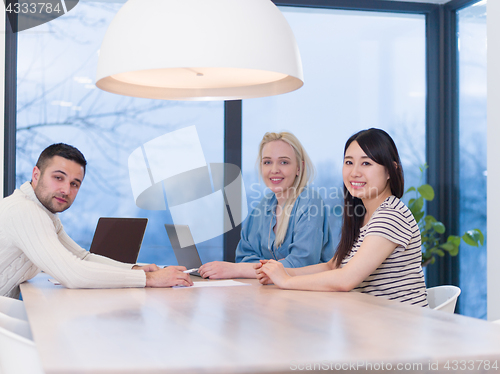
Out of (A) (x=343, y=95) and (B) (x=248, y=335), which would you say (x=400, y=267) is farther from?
(A) (x=343, y=95)

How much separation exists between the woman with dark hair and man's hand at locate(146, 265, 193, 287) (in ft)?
0.98

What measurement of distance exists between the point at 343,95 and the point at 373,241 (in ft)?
7.79

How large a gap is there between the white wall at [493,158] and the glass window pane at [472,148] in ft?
1.37

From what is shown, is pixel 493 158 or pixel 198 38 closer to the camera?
pixel 198 38

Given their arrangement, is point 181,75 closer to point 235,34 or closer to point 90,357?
point 235,34

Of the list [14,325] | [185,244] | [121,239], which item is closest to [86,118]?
[121,239]

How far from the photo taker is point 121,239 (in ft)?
9.33

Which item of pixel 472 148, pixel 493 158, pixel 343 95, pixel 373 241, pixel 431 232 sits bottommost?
pixel 431 232

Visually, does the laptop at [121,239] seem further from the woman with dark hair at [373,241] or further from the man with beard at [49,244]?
the woman with dark hair at [373,241]

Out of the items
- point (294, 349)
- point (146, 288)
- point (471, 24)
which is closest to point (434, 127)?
point (471, 24)

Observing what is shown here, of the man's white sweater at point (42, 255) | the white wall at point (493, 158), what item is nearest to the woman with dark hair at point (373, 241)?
the man's white sweater at point (42, 255)

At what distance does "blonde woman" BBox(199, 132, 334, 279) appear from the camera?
7.49ft

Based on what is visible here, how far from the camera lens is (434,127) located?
13.3ft

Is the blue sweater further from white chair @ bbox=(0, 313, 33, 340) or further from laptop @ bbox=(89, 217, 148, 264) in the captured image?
white chair @ bbox=(0, 313, 33, 340)
